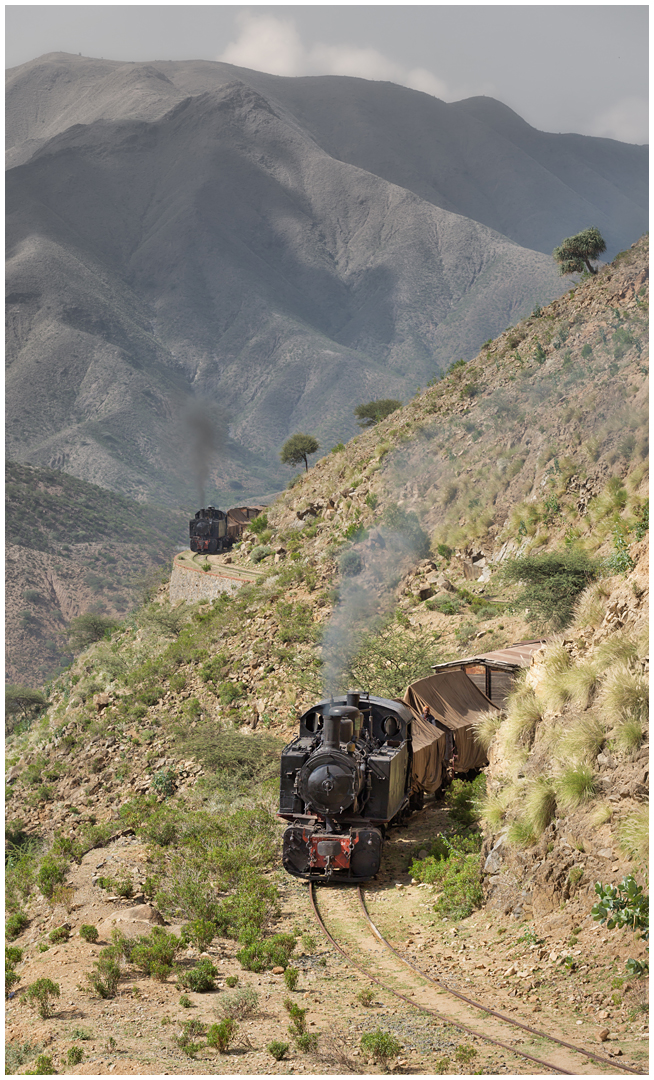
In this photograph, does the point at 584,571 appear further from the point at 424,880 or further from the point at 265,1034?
the point at 265,1034

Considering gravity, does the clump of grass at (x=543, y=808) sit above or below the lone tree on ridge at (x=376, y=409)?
below

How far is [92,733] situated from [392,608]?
44.6 feet

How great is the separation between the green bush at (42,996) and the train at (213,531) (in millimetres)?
44511

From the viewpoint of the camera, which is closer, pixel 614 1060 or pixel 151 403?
pixel 614 1060

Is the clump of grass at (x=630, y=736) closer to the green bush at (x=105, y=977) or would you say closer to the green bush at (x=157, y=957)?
the green bush at (x=157, y=957)

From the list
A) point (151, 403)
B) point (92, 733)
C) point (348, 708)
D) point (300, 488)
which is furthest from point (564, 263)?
point (151, 403)

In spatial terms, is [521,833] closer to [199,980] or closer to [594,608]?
[594,608]

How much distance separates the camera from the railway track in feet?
27.1

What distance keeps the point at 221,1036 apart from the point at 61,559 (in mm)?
94793

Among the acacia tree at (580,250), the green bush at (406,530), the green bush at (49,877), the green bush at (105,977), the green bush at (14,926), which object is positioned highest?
the acacia tree at (580,250)

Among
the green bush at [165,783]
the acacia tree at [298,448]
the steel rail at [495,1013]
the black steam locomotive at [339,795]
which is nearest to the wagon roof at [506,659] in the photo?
the black steam locomotive at [339,795]

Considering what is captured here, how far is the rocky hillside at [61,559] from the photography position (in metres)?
85.8

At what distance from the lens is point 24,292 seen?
636 ft

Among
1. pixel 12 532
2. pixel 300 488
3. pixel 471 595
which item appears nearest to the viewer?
pixel 471 595
